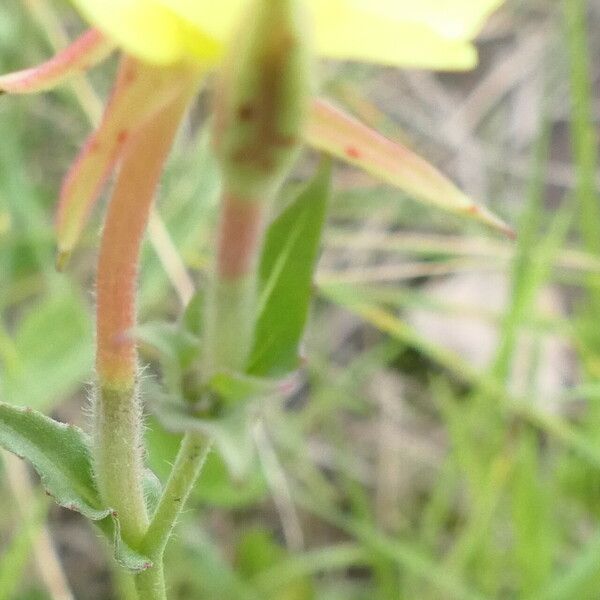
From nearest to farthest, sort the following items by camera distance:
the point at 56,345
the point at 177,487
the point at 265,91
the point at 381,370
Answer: the point at 265,91 → the point at 177,487 → the point at 56,345 → the point at 381,370

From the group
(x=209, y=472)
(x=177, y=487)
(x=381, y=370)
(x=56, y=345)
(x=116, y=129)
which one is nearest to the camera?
(x=116, y=129)

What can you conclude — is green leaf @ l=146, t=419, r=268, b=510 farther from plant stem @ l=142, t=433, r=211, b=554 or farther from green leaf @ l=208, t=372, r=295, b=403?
green leaf @ l=208, t=372, r=295, b=403

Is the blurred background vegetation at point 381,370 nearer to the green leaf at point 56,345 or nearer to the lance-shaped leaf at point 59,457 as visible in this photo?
the green leaf at point 56,345

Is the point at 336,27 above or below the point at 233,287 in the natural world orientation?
above

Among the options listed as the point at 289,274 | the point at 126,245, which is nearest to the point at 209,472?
the point at 289,274

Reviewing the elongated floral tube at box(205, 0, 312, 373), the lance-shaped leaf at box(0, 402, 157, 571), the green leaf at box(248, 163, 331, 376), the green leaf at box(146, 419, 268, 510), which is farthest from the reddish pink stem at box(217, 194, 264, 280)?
the green leaf at box(146, 419, 268, 510)

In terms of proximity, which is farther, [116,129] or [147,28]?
[116,129]

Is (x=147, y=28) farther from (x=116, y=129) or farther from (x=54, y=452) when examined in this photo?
(x=54, y=452)

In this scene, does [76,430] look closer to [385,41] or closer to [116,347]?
[116,347]
